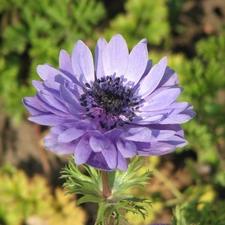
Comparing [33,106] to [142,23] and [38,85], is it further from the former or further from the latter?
[142,23]

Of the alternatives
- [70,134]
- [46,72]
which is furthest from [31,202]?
[70,134]

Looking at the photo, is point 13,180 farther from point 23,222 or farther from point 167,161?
point 167,161

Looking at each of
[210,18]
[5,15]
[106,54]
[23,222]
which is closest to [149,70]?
[106,54]

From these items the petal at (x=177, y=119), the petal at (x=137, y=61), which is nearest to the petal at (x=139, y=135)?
the petal at (x=177, y=119)

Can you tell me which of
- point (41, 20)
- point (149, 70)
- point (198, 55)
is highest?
point (41, 20)

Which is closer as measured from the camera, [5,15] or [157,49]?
[5,15]

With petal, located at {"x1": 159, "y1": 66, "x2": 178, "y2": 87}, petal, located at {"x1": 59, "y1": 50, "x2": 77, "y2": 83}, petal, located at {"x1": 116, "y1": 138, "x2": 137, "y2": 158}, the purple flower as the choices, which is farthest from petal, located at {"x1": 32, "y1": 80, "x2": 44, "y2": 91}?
petal, located at {"x1": 159, "y1": 66, "x2": 178, "y2": 87}

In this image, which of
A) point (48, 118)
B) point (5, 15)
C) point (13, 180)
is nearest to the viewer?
point (48, 118)

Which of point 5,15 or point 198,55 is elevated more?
point 5,15
